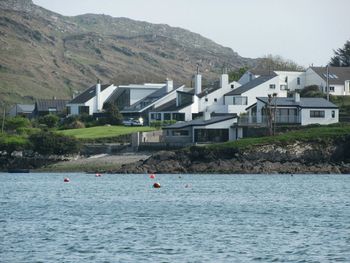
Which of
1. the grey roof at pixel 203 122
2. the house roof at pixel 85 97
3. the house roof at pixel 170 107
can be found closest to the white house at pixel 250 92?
the house roof at pixel 170 107

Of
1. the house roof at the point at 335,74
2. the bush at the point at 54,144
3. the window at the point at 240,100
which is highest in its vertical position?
the house roof at the point at 335,74

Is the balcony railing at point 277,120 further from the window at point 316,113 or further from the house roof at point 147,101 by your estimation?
the house roof at point 147,101

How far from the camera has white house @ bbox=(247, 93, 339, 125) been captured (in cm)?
11700

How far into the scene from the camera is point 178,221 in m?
53.3

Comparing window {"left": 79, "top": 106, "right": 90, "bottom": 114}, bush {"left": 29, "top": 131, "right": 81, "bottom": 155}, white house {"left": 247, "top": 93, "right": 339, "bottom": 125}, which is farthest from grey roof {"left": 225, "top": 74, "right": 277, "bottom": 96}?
bush {"left": 29, "top": 131, "right": 81, "bottom": 155}

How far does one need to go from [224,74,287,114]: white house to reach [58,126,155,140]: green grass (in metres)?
11.6

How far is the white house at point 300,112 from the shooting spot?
117m

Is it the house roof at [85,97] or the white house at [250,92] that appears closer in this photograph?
the white house at [250,92]

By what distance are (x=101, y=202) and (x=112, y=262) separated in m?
26.7

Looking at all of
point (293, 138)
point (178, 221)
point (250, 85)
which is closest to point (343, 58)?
point (250, 85)

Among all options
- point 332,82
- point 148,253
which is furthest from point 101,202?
point 332,82

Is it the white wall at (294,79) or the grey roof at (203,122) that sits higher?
the white wall at (294,79)

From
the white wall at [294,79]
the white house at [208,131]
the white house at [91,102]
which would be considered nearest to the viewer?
the white house at [208,131]

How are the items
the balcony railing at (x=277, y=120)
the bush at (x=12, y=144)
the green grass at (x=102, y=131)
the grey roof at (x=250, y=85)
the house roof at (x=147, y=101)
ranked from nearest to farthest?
1. the bush at (x=12, y=144)
2. the balcony railing at (x=277, y=120)
3. the green grass at (x=102, y=131)
4. the grey roof at (x=250, y=85)
5. the house roof at (x=147, y=101)
